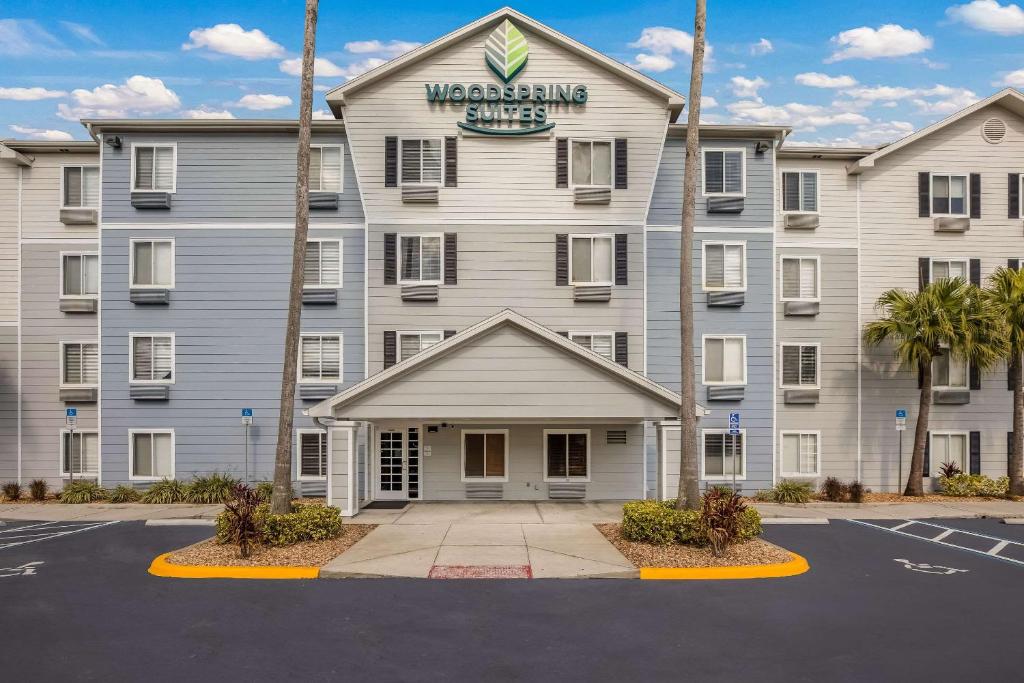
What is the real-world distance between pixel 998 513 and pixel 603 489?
37.4ft

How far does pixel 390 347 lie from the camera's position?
2228cm

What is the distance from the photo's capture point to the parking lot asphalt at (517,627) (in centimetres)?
859

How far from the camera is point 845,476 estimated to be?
2398 centimetres

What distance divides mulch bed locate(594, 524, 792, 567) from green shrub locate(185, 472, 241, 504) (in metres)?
13.2

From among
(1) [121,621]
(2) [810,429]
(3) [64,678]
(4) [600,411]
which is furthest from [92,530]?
(2) [810,429]

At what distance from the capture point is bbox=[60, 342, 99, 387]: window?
931 inches

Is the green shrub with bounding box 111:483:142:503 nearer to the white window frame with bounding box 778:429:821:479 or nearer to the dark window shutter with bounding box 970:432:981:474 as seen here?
the white window frame with bounding box 778:429:821:479

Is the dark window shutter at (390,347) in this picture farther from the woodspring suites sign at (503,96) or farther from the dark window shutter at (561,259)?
the woodspring suites sign at (503,96)

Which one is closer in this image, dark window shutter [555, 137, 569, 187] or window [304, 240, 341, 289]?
dark window shutter [555, 137, 569, 187]

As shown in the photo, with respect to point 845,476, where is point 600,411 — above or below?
above

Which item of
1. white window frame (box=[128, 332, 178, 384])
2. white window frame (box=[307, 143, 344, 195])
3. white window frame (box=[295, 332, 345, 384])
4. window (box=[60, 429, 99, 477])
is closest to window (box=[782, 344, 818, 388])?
white window frame (box=[295, 332, 345, 384])

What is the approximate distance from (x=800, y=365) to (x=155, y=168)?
22.8 m

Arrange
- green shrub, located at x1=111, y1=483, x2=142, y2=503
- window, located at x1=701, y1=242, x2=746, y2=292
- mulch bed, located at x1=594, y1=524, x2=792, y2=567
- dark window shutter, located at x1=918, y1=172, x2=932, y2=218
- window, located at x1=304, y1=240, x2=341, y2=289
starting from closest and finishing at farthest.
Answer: mulch bed, located at x1=594, y1=524, x2=792, y2=567, green shrub, located at x1=111, y1=483, x2=142, y2=503, window, located at x1=304, y1=240, x2=341, y2=289, window, located at x1=701, y1=242, x2=746, y2=292, dark window shutter, located at x1=918, y1=172, x2=932, y2=218

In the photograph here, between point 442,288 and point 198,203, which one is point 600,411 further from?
point 198,203
